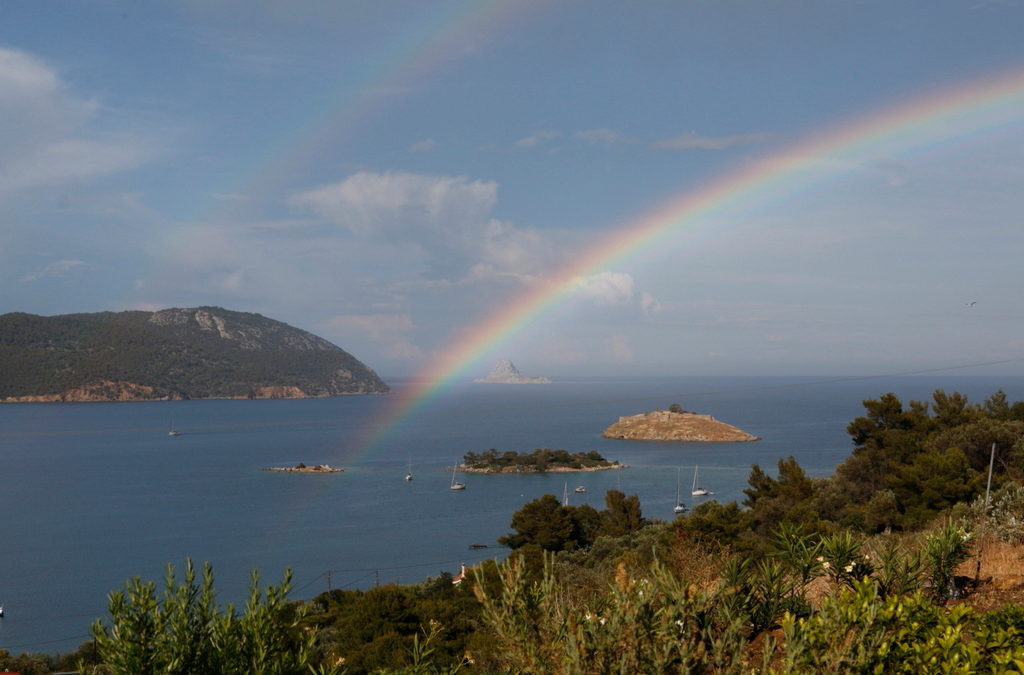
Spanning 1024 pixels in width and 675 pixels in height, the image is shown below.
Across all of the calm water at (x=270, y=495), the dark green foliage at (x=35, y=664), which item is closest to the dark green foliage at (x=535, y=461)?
the calm water at (x=270, y=495)

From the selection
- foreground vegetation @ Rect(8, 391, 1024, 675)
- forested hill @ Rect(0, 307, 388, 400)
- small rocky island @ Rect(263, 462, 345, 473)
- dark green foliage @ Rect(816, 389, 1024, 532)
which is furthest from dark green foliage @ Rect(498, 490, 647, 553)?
forested hill @ Rect(0, 307, 388, 400)

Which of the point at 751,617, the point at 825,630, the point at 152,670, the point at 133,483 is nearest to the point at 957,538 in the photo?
the point at 751,617

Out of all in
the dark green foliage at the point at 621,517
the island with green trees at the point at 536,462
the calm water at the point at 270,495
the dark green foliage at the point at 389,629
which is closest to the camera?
the dark green foliage at the point at 389,629

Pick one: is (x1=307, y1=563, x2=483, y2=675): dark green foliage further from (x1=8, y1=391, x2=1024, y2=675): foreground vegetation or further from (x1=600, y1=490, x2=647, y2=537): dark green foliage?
(x1=600, y1=490, x2=647, y2=537): dark green foliage

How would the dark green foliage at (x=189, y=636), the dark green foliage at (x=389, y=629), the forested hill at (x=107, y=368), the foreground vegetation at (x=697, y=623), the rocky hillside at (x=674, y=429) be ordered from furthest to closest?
1. the forested hill at (x=107, y=368)
2. the rocky hillside at (x=674, y=429)
3. the dark green foliage at (x=389, y=629)
4. the dark green foliage at (x=189, y=636)
5. the foreground vegetation at (x=697, y=623)

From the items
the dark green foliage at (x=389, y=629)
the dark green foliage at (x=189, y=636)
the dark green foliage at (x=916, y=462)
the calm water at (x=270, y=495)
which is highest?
the dark green foliage at (x=189, y=636)

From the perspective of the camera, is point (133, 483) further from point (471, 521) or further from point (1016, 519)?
point (1016, 519)

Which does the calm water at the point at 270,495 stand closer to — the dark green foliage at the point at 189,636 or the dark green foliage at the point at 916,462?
the dark green foliage at the point at 916,462
